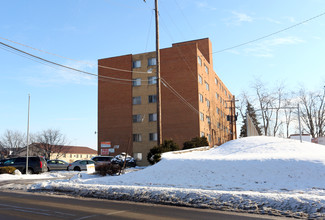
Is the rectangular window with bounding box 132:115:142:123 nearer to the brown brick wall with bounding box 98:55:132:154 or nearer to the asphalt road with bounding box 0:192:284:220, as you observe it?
the brown brick wall with bounding box 98:55:132:154

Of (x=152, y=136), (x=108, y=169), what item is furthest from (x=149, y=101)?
(x=108, y=169)

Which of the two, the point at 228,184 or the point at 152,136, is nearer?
the point at 228,184

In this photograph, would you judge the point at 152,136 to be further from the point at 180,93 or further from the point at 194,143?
the point at 194,143

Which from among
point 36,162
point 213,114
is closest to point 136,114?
point 213,114

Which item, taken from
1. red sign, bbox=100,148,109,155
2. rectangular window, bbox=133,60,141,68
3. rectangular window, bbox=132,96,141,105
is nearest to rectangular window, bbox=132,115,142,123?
rectangular window, bbox=132,96,141,105

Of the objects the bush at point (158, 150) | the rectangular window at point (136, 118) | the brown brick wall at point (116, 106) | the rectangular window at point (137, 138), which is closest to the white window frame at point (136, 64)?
the brown brick wall at point (116, 106)

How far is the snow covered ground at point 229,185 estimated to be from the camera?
827 centimetres

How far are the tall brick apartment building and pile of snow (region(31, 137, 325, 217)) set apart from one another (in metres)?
24.6

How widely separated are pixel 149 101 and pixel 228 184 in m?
34.1

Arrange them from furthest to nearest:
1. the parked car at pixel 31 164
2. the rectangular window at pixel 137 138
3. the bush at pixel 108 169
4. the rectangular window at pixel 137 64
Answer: the rectangular window at pixel 137 64
the rectangular window at pixel 137 138
the parked car at pixel 31 164
the bush at pixel 108 169

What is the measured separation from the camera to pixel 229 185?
1267 centimetres

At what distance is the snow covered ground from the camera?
827cm

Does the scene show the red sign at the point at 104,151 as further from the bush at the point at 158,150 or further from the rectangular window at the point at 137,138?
the bush at the point at 158,150

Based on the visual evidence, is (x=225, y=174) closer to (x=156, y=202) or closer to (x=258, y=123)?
(x=156, y=202)
